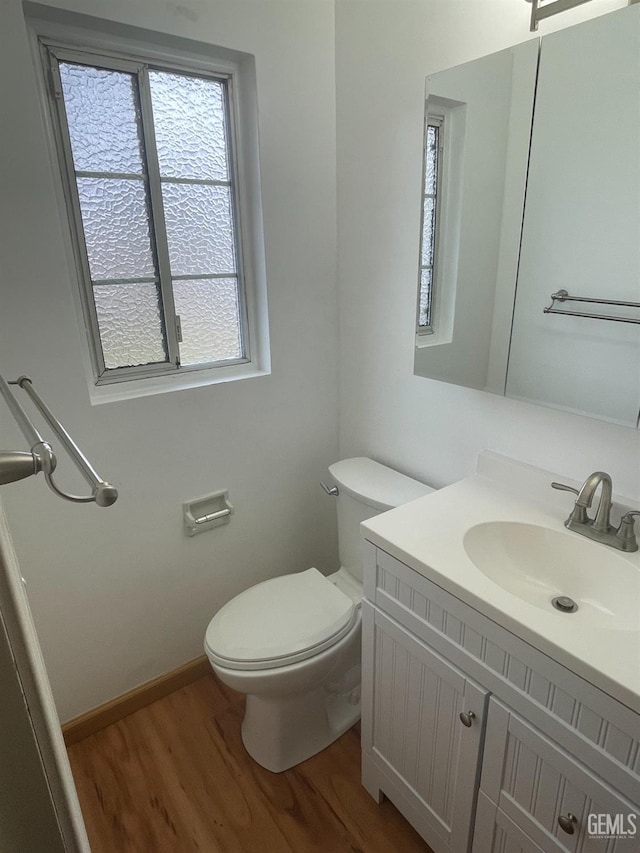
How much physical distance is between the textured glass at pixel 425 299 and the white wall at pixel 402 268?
0.05 metres

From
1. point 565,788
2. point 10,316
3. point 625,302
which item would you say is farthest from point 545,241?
point 10,316

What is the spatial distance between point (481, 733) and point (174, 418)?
3.82 feet

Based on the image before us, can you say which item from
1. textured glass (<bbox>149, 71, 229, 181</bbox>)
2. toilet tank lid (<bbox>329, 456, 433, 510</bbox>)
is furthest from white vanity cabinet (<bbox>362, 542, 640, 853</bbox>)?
textured glass (<bbox>149, 71, 229, 181</bbox>)

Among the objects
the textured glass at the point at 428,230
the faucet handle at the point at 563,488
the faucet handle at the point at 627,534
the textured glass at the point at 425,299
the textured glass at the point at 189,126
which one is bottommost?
the faucet handle at the point at 627,534

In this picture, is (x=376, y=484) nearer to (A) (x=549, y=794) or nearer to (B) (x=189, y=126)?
(A) (x=549, y=794)

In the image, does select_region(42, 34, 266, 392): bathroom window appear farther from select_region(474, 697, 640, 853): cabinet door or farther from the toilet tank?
select_region(474, 697, 640, 853): cabinet door

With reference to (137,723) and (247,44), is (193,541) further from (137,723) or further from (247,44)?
(247,44)

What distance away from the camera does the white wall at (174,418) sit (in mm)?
1272

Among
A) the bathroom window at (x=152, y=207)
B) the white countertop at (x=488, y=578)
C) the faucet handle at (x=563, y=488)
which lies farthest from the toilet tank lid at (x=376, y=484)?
the bathroom window at (x=152, y=207)

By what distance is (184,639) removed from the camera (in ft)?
6.06

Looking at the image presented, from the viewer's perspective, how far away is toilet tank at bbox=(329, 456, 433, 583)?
1575 mm

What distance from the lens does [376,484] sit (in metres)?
1.65

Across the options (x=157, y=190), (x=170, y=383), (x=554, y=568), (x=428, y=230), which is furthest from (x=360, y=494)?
(x=157, y=190)

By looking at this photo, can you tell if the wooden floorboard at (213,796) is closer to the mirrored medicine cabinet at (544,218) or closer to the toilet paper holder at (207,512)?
the toilet paper holder at (207,512)
